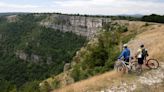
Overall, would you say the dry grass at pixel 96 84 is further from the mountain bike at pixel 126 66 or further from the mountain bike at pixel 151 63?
the mountain bike at pixel 151 63

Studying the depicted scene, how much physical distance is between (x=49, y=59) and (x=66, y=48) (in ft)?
32.2

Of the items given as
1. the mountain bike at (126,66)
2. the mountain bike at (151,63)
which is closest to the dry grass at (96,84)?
the mountain bike at (126,66)

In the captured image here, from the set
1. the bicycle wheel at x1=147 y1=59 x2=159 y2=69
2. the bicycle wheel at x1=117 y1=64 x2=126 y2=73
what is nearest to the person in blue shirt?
the bicycle wheel at x1=117 y1=64 x2=126 y2=73

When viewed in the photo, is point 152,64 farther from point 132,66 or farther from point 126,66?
point 126,66

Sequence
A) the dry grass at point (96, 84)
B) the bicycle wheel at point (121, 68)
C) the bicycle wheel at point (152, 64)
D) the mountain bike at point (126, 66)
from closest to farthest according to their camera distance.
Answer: the dry grass at point (96, 84) < the mountain bike at point (126, 66) < the bicycle wheel at point (121, 68) < the bicycle wheel at point (152, 64)

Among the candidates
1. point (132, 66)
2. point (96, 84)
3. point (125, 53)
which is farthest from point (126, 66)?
point (96, 84)

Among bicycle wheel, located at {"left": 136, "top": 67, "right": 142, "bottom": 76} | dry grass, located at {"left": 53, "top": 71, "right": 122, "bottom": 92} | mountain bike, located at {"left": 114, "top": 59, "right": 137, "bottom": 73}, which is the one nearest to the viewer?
dry grass, located at {"left": 53, "top": 71, "right": 122, "bottom": 92}

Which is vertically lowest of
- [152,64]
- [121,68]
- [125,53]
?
[121,68]

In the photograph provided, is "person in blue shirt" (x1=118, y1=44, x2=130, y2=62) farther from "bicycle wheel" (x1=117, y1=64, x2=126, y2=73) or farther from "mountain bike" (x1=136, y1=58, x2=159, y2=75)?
"mountain bike" (x1=136, y1=58, x2=159, y2=75)

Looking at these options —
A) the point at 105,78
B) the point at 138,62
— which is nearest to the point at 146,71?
the point at 138,62

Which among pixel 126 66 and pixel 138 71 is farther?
pixel 138 71

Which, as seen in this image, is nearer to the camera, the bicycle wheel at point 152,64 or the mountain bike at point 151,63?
the mountain bike at point 151,63

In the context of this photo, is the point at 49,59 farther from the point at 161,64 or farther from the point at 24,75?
the point at 161,64

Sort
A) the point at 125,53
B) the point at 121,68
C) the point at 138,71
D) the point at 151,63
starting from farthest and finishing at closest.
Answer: the point at 151,63
the point at 121,68
the point at 138,71
the point at 125,53
